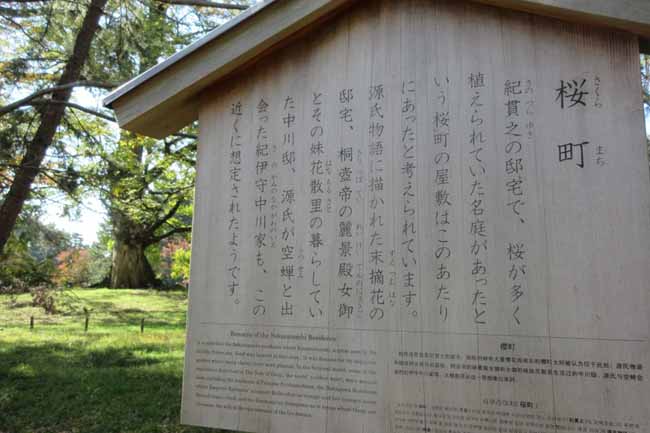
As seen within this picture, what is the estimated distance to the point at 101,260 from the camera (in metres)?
29.2

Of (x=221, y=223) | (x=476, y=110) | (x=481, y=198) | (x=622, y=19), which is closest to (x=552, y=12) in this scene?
(x=622, y=19)

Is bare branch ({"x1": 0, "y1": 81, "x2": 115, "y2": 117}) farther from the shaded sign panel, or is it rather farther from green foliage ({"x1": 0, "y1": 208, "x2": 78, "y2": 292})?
the shaded sign panel

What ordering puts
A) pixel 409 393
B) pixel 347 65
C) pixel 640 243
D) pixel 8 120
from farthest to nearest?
pixel 8 120, pixel 347 65, pixel 409 393, pixel 640 243

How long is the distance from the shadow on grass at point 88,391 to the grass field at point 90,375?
0.01 metres

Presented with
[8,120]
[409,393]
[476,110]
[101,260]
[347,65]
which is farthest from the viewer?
[101,260]

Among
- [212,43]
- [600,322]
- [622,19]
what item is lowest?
[600,322]

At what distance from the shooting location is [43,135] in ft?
21.5

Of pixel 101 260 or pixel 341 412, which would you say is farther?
pixel 101 260

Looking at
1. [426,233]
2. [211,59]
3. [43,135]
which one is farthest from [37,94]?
[426,233]

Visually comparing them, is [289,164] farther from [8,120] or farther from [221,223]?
[8,120]

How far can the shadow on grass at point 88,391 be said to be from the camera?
4.99 m

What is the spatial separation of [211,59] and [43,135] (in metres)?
4.85

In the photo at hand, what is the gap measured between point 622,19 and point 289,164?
185cm

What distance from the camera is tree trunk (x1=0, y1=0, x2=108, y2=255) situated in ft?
20.2
